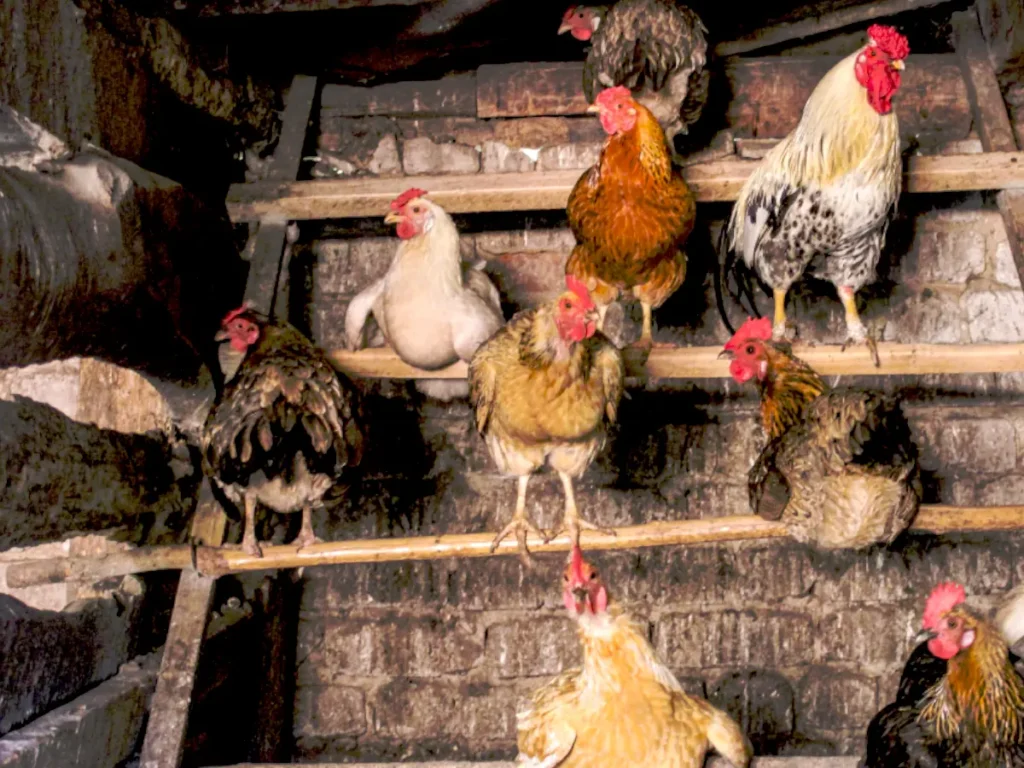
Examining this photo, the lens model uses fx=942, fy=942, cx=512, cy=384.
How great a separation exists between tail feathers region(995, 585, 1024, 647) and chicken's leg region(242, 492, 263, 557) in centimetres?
153

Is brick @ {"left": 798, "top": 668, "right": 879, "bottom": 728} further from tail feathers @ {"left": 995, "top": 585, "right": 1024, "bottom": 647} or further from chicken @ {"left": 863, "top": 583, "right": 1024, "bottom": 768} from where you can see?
chicken @ {"left": 863, "top": 583, "right": 1024, "bottom": 768}

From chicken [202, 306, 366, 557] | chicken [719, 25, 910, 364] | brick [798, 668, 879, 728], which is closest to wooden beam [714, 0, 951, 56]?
chicken [719, 25, 910, 364]

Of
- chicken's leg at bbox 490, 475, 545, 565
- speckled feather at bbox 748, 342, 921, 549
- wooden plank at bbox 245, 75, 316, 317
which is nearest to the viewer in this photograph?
speckled feather at bbox 748, 342, 921, 549

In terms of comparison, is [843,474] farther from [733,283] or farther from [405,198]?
[405,198]

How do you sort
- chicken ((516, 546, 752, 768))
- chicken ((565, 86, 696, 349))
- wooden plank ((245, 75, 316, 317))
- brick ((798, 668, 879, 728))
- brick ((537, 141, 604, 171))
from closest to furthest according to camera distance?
1. chicken ((516, 546, 752, 768))
2. chicken ((565, 86, 696, 349))
3. wooden plank ((245, 75, 316, 317))
4. brick ((798, 668, 879, 728))
5. brick ((537, 141, 604, 171))

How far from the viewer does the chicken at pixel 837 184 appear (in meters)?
2.00

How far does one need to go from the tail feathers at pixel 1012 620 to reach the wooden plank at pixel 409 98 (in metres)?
1.82

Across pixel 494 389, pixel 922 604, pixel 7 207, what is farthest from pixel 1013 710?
pixel 7 207

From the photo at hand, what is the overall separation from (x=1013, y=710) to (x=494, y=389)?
44.9 inches

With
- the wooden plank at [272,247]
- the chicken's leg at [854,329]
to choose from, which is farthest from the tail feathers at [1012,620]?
the wooden plank at [272,247]

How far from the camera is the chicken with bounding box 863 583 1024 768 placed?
170cm

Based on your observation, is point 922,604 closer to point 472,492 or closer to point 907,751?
point 907,751

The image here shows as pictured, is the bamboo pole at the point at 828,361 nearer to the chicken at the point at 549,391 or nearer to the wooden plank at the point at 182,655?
the chicken at the point at 549,391

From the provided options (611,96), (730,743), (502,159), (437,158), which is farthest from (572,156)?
(730,743)
